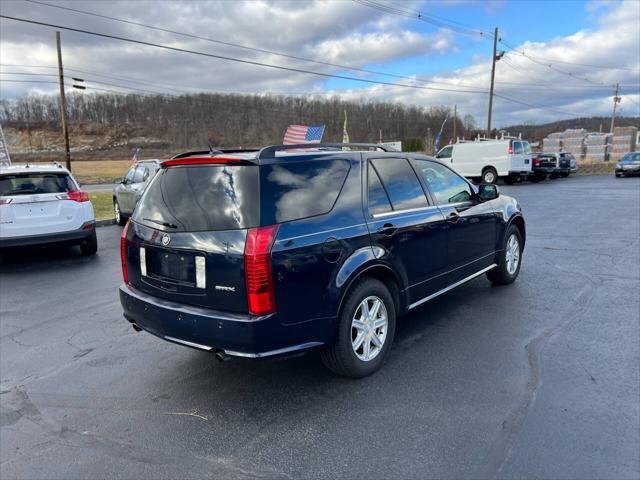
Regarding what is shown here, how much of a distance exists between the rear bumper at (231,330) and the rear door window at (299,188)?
68 cm

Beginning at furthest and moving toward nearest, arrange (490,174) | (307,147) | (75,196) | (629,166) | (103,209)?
(629,166)
(490,174)
(103,209)
(75,196)
(307,147)

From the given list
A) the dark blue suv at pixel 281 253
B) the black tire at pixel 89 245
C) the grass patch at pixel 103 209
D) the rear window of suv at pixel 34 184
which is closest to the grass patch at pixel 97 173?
the grass patch at pixel 103 209

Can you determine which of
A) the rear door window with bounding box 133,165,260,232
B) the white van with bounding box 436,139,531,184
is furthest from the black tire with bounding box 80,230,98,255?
the white van with bounding box 436,139,531,184

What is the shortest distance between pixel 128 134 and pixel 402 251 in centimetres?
12611

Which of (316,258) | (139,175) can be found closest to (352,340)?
(316,258)

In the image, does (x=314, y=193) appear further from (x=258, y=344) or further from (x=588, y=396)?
(x=588, y=396)

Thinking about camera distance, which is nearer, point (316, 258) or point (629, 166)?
point (316, 258)

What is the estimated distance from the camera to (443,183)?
486 centimetres

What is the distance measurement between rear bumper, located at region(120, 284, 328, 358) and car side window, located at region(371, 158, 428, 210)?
4.54 feet

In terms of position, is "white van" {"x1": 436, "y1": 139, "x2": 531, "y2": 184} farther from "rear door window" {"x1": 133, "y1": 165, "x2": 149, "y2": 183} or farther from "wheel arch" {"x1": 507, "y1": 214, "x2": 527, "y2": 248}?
"wheel arch" {"x1": 507, "y1": 214, "x2": 527, "y2": 248}

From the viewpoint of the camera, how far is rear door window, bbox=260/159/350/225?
10.2 ft

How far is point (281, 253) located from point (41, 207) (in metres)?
6.35

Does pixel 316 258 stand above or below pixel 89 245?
above

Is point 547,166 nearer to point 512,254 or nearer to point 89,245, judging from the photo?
point 512,254
